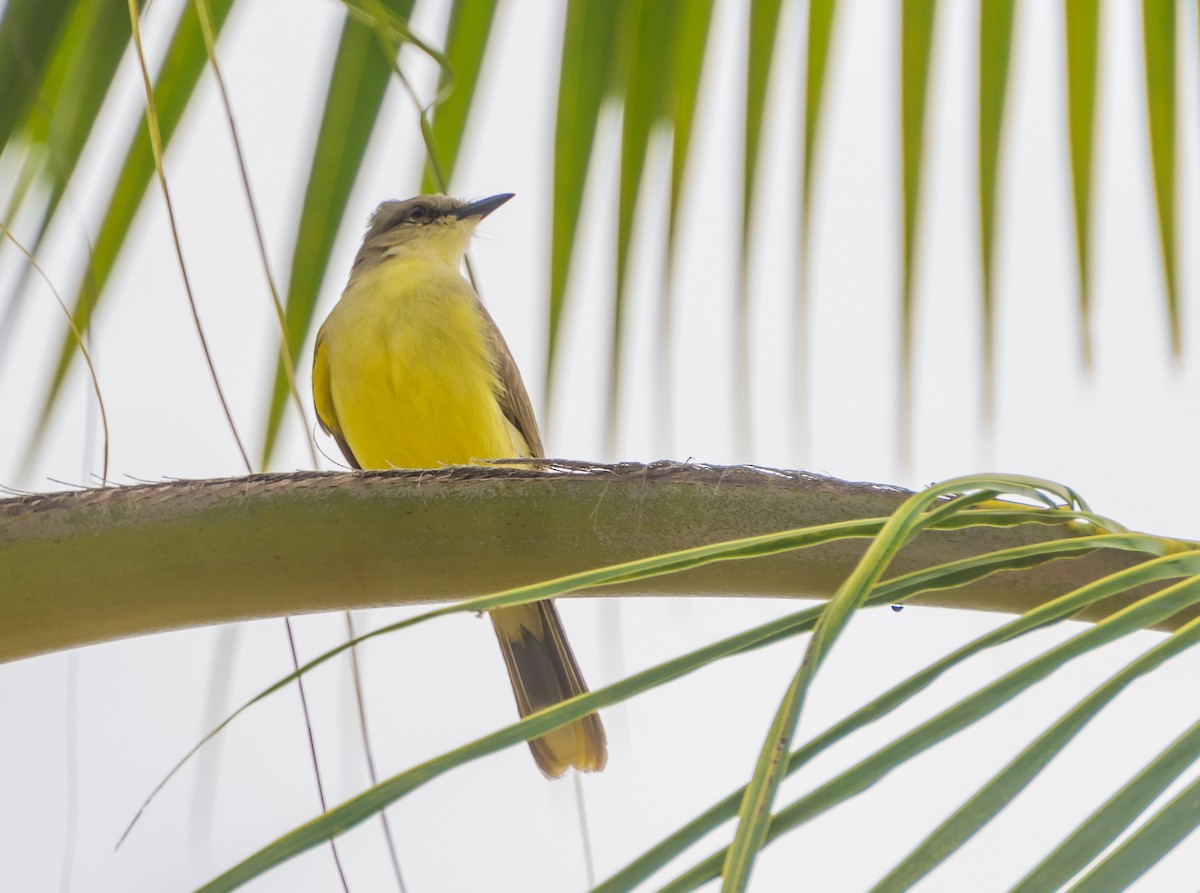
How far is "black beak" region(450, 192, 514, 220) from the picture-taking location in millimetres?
4852

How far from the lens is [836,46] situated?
74.4 inches

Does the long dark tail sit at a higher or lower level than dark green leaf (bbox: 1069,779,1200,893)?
lower

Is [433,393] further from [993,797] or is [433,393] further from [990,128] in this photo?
[993,797]

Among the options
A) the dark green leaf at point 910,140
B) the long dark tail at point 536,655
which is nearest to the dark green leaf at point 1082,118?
the dark green leaf at point 910,140

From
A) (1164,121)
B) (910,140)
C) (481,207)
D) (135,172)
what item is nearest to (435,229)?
(481,207)

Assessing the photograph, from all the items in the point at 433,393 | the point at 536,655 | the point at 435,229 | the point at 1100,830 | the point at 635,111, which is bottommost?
the point at 536,655

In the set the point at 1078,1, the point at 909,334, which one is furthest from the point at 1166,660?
the point at 1078,1

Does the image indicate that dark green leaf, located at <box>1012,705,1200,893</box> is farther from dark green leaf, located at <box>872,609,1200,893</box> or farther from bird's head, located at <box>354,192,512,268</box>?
bird's head, located at <box>354,192,512,268</box>

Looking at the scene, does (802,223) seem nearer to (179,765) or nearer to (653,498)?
(653,498)

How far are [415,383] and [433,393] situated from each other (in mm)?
57

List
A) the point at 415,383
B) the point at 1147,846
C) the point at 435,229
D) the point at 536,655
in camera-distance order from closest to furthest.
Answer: the point at 1147,846
the point at 536,655
the point at 415,383
the point at 435,229

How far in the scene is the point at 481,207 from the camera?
15.9 feet

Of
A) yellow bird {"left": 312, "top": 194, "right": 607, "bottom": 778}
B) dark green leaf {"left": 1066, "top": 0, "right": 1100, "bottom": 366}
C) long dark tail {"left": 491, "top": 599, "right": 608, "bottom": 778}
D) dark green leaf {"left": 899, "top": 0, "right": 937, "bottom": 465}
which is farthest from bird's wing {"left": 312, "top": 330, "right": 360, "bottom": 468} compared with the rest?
dark green leaf {"left": 1066, "top": 0, "right": 1100, "bottom": 366}

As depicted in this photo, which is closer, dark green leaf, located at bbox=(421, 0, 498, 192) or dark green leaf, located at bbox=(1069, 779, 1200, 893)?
dark green leaf, located at bbox=(1069, 779, 1200, 893)
